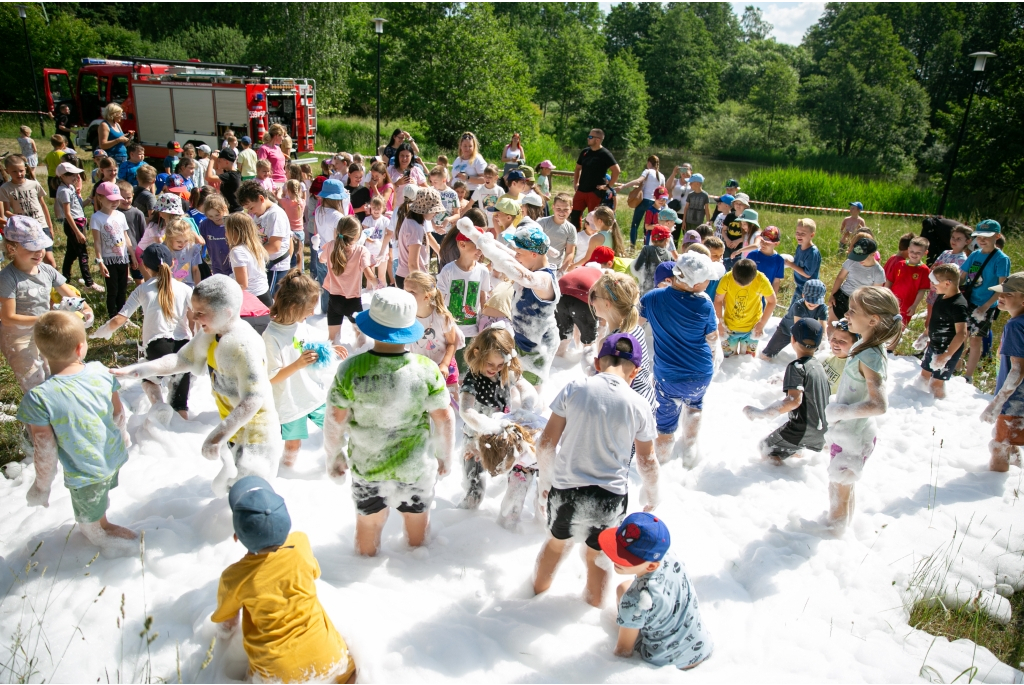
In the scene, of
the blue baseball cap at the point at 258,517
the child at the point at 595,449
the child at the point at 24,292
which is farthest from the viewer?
the child at the point at 24,292

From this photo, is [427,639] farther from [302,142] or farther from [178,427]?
[302,142]

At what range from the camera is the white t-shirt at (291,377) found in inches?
164

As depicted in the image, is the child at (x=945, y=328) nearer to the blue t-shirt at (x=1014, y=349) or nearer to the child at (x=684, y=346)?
the blue t-shirt at (x=1014, y=349)

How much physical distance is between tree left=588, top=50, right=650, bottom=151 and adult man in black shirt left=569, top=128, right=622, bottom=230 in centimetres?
2760

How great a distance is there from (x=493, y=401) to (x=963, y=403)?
5365 mm

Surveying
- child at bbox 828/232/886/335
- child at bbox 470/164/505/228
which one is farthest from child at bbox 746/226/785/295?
child at bbox 470/164/505/228

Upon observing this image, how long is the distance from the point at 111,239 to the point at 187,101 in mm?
14201

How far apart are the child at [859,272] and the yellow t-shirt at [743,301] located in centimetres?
88

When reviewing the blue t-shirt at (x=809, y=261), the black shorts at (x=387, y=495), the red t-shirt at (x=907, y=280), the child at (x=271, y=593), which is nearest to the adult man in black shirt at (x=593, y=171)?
the blue t-shirt at (x=809, y=261)

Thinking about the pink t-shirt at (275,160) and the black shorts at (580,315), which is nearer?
the black shorts at (580,315)

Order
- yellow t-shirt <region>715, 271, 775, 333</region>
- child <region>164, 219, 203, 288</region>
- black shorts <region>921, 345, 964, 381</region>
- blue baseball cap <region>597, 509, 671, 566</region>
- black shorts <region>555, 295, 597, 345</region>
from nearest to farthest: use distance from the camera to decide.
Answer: blue baseball cap <region>597, 509, 671, 566</region> < child <region>164, 219, 203, 288</region> < black shorts <region>555, 295, 597, 345</region> < black shorts <region>921, 345, 964, 381</region> < yellow t-shirt <region>715, 271, 775, 333</region>

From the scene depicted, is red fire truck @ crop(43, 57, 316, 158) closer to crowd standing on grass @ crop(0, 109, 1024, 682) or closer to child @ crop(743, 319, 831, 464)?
crowd standing on grass @ crop(0, 109, 1024, 682)

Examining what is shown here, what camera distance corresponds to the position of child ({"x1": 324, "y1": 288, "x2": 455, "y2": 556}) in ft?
9.99

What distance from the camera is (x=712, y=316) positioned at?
15.4 feet
